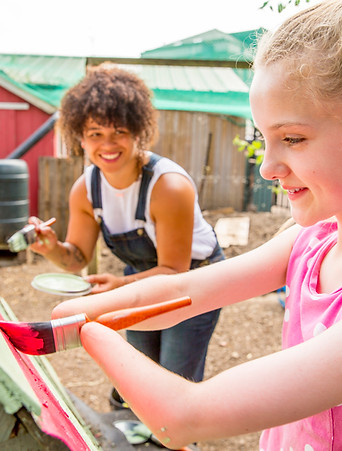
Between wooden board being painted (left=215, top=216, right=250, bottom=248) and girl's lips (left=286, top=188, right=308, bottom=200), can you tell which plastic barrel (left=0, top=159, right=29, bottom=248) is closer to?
wooden board being painted (left=215, top=216, right=250, bottom=248)

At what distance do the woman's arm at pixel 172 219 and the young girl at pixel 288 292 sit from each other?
826mm

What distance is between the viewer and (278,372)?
25.6 inches

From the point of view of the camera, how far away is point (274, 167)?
837mm

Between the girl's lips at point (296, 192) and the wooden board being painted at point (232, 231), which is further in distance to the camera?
the wooden board being painted at point (232, 231)

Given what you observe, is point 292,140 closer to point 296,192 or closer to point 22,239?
point 296,192

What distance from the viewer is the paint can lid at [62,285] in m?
2.16

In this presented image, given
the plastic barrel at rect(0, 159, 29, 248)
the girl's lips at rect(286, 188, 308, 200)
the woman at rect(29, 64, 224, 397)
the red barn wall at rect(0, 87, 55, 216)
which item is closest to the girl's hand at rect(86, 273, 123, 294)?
the woman at rect(29, 64, 224, 397)

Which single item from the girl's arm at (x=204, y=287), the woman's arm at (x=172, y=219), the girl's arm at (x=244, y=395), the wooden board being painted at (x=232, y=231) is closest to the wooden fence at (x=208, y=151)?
the wooden board being painted at (x=232, y=231)

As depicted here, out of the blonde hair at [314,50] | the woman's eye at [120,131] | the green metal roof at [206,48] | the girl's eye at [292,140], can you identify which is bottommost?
the woman's eye at [120,131]

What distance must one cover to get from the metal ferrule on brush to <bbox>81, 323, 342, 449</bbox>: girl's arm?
14 cm

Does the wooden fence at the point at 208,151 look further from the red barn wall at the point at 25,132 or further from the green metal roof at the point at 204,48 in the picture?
the green metal roof at the point at 204,48

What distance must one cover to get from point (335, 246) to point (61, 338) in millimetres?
589

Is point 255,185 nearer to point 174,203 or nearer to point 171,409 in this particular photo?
point 174,203

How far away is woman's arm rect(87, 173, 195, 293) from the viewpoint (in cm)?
193
